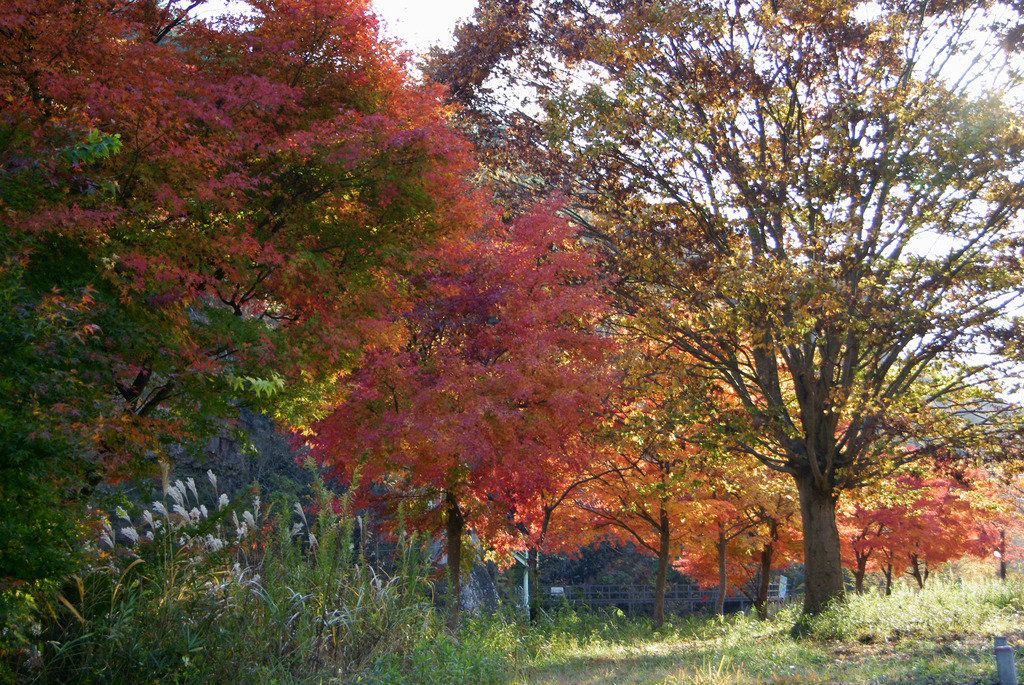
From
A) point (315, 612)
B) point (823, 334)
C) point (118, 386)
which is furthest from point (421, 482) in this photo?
point (823, 334)

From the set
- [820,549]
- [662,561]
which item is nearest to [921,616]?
[820,549]

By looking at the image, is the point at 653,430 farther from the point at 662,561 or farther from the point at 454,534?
the point at 662,561

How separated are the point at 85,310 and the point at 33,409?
116 centimetres

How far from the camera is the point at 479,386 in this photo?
37.9ft

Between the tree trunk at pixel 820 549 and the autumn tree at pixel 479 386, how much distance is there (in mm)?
4019

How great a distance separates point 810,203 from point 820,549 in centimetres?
597

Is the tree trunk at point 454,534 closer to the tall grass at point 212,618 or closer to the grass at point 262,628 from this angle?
the grass at point 262,628

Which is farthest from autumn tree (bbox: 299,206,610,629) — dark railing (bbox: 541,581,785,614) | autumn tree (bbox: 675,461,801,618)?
dark railing (bbox: 541,581,785,614)

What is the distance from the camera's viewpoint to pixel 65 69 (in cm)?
729

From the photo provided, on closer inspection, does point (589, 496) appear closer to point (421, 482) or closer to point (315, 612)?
point (421, 482)

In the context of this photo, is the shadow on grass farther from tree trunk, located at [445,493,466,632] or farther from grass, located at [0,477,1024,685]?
tree trunk, located at [445,493,466,632]

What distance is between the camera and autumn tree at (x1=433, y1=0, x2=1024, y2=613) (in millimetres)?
10859

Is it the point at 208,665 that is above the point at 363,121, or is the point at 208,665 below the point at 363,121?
below

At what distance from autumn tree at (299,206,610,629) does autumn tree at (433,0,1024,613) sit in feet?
4.63
